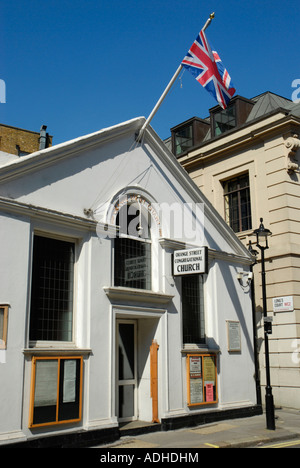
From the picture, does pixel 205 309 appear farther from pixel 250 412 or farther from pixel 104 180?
pixel 104 180

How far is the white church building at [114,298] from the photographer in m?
9.74

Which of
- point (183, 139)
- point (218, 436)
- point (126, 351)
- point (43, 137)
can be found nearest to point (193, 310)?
point (126, 351)

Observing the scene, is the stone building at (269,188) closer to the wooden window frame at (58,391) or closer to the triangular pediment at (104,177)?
the triangular pediment at (104,177)

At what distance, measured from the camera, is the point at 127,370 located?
1253 cm

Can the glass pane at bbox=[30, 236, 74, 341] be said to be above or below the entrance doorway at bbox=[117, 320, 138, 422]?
above

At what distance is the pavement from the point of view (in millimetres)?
10492

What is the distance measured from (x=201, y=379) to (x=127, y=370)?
2185 mm

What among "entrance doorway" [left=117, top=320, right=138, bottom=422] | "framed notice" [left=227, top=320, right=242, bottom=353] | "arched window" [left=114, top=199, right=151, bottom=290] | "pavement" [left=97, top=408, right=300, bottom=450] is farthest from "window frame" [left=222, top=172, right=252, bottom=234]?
"entrance doorway" [left=117, top=320, right=138, bottom=422]

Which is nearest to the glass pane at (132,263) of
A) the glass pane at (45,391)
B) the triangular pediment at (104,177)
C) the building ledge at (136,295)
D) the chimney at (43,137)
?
the building ledge at (136,295)

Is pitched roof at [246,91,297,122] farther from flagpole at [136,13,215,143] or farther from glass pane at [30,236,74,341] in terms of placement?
glass pane at [30,236,74,341]

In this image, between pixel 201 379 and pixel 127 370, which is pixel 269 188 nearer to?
pixel 201 379

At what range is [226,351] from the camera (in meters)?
14.3

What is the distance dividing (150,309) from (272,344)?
685 centimetres

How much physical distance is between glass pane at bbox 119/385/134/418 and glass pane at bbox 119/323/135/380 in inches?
10.7
